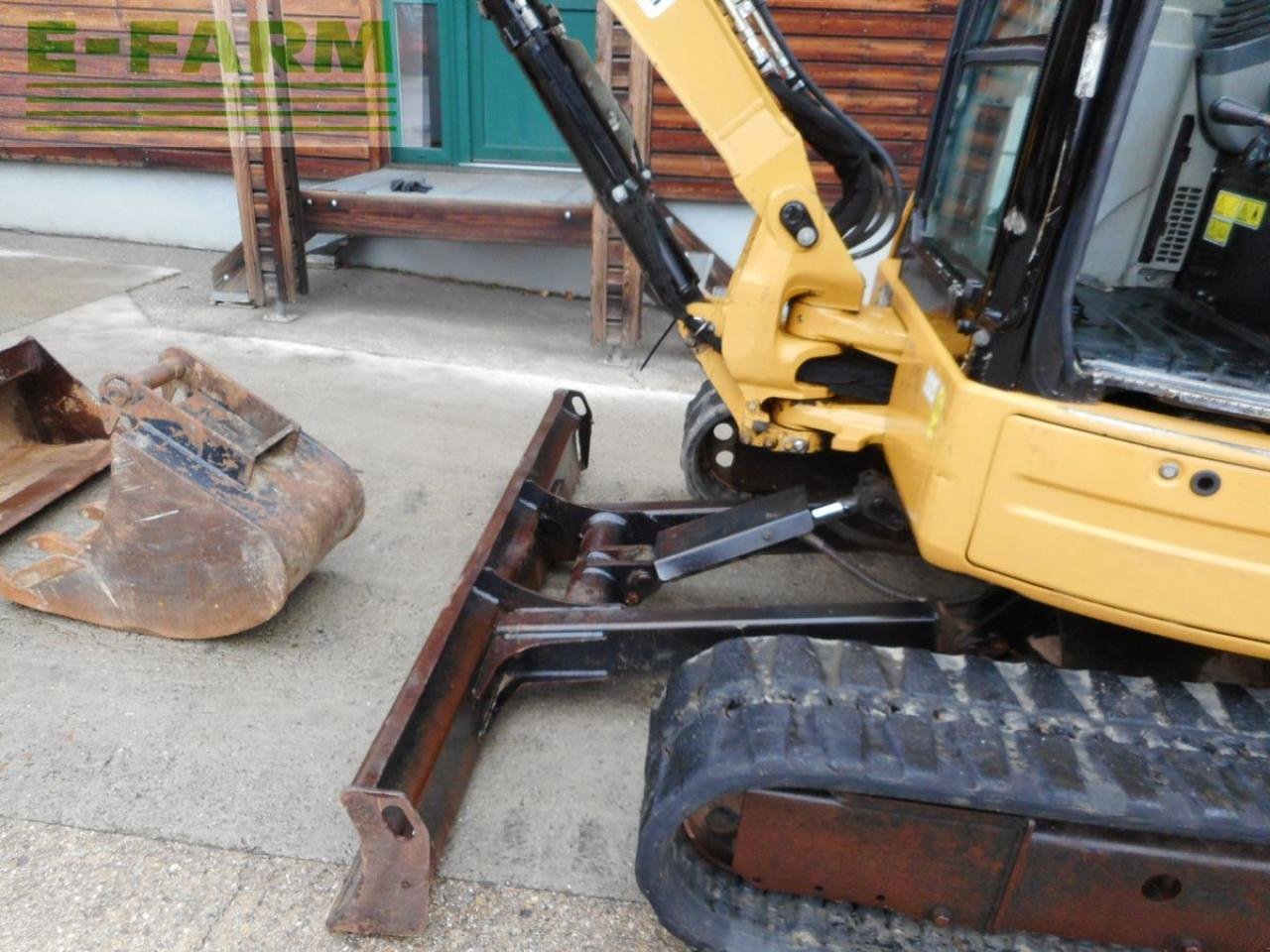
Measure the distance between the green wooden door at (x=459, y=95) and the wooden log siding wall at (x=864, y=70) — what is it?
98cm

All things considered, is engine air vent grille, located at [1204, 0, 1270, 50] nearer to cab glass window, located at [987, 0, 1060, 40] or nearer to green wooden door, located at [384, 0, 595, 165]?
cab glass window, located at [987, 0, 1060, 40]

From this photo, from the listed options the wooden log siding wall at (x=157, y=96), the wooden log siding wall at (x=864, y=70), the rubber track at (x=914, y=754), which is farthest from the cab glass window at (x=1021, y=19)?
the wooden log siding wall at (x=157, y=96)

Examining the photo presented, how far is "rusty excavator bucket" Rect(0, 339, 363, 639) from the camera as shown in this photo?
2559 mm

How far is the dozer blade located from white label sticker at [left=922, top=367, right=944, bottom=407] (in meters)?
2.72

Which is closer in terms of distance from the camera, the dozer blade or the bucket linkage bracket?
the bucket linkage bracket

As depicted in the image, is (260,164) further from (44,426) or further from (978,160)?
(978,160)

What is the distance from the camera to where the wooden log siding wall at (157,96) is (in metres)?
6.83

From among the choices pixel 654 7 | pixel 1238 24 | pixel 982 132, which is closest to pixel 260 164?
pixel 654 7

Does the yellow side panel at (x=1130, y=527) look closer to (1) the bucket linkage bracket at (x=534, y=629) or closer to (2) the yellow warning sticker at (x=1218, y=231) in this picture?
(1) the bucket linkage bracket at (x=534, y=629)

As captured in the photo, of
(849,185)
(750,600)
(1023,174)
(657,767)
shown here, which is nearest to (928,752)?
(657,767)

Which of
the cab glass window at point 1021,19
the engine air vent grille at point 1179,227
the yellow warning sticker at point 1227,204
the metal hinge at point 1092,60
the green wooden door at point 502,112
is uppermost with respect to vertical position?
the cab glass window at point 1021,19

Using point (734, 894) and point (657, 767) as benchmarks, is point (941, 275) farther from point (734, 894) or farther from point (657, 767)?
point (734, 894)

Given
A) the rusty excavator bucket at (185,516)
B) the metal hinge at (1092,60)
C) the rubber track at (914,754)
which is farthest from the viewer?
the rusty excavator bucket at (185,516)

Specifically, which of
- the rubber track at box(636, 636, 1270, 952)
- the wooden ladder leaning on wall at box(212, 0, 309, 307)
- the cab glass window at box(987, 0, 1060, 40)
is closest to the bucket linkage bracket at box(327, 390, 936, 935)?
the rubber track at box(636, 636, 1270, 952)
